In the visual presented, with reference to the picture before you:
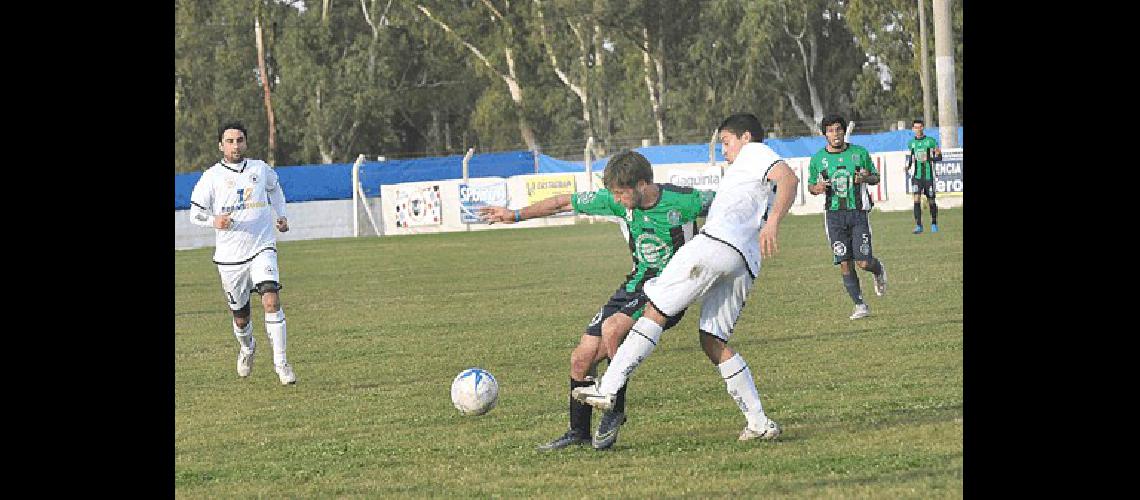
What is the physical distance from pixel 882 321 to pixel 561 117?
58120 mm

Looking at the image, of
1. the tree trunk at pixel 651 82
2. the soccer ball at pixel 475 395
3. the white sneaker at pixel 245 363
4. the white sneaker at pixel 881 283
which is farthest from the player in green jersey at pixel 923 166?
the tree trunk at pixel 651 82

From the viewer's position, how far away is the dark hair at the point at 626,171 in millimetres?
9180

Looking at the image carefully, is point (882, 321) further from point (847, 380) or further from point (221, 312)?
point (221, 312)

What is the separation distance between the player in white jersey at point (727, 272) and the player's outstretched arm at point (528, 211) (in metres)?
0.70

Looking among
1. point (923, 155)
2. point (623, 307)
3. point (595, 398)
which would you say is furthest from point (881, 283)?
point (923, 155)

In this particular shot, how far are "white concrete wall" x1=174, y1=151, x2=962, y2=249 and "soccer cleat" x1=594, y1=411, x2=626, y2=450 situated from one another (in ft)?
94.9

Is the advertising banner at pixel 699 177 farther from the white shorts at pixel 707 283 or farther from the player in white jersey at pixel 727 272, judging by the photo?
the white shorts at pixel 707 283

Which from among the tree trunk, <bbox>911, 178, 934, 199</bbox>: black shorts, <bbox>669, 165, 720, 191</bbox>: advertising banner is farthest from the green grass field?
the tree trunk

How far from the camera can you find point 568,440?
30.9 feet

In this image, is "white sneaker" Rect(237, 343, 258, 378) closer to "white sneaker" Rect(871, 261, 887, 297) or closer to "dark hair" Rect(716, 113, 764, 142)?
"dark hair" Rect(716, 113, 764, 142)

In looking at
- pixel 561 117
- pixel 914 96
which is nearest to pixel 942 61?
pixel 914 96

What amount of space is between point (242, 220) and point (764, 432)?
20.4 ft

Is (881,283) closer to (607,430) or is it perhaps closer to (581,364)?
(581,364)
